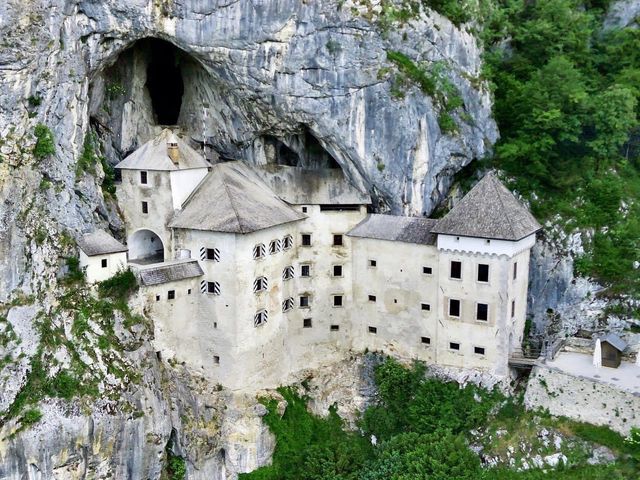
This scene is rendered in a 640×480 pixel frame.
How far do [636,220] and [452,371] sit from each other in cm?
1693

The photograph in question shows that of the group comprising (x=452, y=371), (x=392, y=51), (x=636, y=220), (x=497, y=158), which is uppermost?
(x=392, y=51)

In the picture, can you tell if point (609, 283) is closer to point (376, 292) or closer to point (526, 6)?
point (376, 292)

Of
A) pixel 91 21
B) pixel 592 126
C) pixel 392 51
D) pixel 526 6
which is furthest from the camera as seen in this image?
pixel 526 6

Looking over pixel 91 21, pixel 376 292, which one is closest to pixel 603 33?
pixel 376 292

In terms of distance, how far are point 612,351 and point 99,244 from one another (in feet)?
103

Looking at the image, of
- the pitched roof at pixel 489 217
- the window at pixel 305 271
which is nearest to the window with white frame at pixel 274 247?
the window at pixel 305 271

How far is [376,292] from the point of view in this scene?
166ft

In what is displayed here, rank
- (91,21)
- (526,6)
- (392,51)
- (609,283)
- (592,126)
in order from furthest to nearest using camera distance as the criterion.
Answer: (526,6) → (592,126) → (609,283) → (392,51) → (91,21)

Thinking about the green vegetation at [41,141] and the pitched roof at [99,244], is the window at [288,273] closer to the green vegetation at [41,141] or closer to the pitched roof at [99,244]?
the pitched roof at [99,244]

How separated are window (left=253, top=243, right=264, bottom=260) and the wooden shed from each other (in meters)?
21.5

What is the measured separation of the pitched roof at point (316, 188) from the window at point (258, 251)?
4495 millimetres

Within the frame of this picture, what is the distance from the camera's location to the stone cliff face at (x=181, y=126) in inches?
1629

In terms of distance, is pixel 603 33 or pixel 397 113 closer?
pixel 397 113

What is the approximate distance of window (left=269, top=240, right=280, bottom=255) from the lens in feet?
159
